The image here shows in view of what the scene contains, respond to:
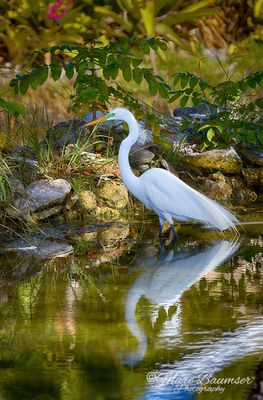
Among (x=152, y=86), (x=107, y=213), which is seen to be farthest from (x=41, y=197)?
(x=152, y=86)

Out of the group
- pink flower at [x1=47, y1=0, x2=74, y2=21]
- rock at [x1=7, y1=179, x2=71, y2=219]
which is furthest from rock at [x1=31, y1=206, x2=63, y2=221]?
pink flower at [x1=47, y1=0, x2=74, y2=21]

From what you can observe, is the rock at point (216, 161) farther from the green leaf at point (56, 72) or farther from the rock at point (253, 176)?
the green leaf at point (56, 72)

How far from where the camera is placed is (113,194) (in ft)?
26.6

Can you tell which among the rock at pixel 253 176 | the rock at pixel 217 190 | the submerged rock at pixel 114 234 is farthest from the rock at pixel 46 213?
the rock at pixel 253 176

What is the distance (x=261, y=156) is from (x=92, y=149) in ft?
6.13

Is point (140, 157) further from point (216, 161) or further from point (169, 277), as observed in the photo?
point (169, 277)

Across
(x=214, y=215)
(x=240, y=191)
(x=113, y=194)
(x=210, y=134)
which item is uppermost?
(x=210, y=134)

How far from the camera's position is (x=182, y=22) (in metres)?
13.4

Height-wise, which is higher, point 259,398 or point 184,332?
point 259,398

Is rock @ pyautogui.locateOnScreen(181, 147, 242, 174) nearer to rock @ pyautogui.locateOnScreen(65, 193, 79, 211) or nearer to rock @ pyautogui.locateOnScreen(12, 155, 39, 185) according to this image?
rock @ pyautogui.locateOnScreen(65, 193, 79, 211)

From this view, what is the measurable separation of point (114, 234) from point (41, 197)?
0.72 metres

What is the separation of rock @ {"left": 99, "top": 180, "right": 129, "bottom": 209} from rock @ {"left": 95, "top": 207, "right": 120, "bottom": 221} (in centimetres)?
11

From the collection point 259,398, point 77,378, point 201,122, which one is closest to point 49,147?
point 201,122

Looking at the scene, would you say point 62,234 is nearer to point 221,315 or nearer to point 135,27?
point 221,315
